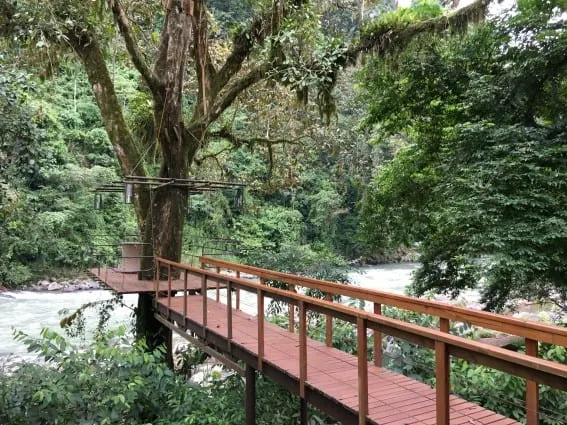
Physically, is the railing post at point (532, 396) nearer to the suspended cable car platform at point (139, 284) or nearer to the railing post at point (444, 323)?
the railing post at point (444, 323)

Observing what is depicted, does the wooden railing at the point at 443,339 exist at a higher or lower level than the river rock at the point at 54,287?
higher

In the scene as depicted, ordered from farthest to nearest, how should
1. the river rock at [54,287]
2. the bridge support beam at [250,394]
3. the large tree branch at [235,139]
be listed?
the river rock at [54,287]
the large tree branch at [235,139]
the bridge support beam at [250,394]

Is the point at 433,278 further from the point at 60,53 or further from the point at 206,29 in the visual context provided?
the point at 60,53

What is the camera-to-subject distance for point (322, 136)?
12.4m

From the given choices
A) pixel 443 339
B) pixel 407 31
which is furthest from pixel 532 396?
pixel 407 31

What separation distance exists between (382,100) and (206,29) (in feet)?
11.2

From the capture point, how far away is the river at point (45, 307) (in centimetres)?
1196

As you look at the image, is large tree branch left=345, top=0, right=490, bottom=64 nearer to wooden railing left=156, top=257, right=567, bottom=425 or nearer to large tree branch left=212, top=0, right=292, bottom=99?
large tree branch left=212, top=0, right=292, bottom=99

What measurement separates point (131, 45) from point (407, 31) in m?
4.57

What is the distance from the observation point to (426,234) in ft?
28.4

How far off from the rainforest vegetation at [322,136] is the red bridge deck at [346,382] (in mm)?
782

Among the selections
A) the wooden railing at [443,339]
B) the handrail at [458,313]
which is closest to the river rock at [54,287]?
the handrail at [458,313]

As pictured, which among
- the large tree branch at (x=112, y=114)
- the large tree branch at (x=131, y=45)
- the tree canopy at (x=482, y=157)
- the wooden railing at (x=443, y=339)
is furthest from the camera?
the large tree branch at (x=112, y=114)

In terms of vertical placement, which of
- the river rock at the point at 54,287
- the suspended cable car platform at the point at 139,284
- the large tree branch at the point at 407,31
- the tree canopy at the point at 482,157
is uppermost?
the large tree branch at the point at 407,31
